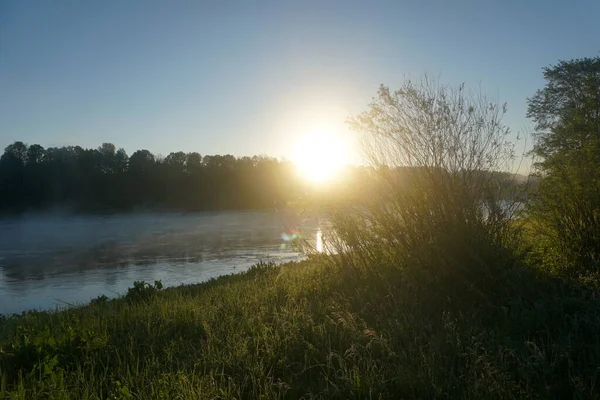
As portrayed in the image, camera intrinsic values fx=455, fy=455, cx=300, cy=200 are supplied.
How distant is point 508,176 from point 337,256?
11.0ft

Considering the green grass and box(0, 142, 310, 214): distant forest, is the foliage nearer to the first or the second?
the green grass

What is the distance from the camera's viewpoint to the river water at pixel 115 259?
17.7 meters

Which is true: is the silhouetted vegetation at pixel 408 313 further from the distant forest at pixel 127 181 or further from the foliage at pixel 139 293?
the distant forest at pixel 127 181

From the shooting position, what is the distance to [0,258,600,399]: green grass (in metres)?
3.53

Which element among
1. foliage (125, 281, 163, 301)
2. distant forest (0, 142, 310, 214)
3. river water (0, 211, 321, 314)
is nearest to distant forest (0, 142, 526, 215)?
distant forest (0, 142, 310, 214)

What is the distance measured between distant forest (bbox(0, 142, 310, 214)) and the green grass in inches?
3125

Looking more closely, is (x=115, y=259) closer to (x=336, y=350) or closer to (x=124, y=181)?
(x=336, y=350)

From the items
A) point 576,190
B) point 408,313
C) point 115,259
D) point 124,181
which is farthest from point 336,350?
point 124,181

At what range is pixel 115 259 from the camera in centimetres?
2684

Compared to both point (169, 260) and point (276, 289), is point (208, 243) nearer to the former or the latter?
point (169, 260)

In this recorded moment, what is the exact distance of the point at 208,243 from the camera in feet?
110

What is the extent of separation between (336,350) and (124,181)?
3814 inches

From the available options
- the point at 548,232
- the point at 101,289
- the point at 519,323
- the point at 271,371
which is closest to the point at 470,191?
the point at 548,232

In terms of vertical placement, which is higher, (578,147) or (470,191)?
(578,147)
